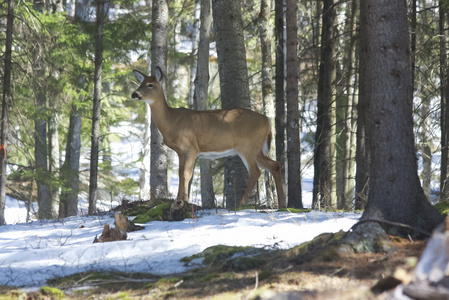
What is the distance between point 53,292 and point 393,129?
12.0 feet

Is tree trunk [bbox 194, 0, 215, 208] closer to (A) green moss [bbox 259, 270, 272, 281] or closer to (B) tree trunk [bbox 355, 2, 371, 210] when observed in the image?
(B) tree trunk [bbox 355, 2, 371, 210]

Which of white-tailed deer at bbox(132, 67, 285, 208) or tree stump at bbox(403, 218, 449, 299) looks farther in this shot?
white-tailed deer at bbox(132, 67, 285, 208)

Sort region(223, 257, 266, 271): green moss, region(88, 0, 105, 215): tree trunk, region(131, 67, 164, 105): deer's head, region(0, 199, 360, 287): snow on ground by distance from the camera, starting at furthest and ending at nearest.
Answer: region(88, 0, 105, 215): tree trunk, region(131, 67, 164, 105): deer's head, region(0, 199, 360, 287): snow on ground, region(223, 257, 266, 271): green moss

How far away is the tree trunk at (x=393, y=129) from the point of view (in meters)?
5.70

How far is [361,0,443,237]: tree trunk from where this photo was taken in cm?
570

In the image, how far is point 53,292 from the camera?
4984mm

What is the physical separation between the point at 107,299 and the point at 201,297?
84 cm

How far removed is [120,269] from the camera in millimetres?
5895

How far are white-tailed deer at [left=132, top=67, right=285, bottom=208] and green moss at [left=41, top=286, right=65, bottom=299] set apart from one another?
517 cm

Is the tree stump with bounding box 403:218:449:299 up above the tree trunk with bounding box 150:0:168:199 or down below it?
below

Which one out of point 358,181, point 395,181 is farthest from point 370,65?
point 358,181

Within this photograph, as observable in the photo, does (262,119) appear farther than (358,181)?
No

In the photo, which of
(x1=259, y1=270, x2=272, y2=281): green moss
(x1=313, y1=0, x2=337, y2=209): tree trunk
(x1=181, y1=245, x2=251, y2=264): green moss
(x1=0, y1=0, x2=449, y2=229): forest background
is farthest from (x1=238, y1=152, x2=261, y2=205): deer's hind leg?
(x1=259, y1=270, x2=272, y2=281): green moss

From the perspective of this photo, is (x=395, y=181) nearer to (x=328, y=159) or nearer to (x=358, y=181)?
(x=358, y=181)
